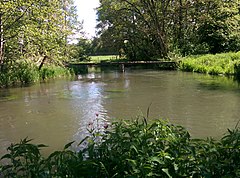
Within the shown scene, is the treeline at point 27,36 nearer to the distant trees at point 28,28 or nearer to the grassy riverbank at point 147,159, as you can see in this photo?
the distant trees at point 28,28

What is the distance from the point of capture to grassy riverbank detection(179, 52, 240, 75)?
65.6 ft

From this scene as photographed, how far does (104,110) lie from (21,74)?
36.9ft

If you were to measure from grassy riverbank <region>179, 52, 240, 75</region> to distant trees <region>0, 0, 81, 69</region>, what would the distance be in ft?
33.0

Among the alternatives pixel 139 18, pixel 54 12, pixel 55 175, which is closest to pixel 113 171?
pixel 55 175

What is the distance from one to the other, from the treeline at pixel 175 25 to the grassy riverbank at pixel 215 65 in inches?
212

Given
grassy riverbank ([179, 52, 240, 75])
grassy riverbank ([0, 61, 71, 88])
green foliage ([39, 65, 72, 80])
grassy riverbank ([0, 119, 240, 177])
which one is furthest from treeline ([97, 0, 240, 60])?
grassy riverbank ([0, 119, 240, 177])

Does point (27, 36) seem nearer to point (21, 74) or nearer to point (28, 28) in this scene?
point (28, 28)

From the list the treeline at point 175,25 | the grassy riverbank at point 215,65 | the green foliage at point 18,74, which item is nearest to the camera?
the green foliage at point 18,74

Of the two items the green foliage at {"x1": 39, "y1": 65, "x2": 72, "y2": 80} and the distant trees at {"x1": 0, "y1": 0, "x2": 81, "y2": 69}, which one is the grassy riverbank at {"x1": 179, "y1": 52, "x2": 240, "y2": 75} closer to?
the green foliage at {"x1": 39, "y1": 65, "x2": 72, "y2": 80}

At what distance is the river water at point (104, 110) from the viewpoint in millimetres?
7855

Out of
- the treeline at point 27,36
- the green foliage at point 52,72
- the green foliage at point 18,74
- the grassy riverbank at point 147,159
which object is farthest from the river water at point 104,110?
the green foliage at point 52,72

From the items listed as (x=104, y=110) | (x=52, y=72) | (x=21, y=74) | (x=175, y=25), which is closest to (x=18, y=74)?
(x=21, y=74)

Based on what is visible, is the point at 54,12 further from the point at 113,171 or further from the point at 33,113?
the point at 113,171

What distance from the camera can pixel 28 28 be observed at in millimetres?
17812
